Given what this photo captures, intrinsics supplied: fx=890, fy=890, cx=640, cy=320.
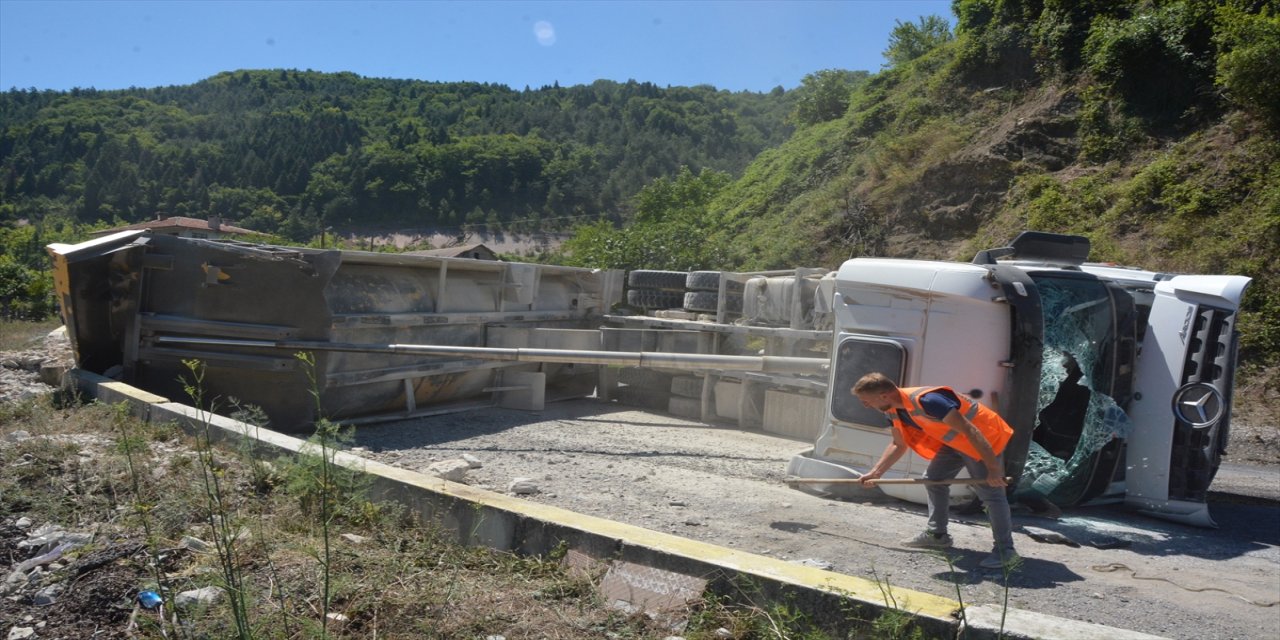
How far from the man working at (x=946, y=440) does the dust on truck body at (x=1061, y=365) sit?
76 centimetres

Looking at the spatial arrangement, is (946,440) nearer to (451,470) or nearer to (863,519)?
(863,519)

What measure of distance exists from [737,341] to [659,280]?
6.20 feet

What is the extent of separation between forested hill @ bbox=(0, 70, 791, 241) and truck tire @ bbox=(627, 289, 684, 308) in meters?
47.4

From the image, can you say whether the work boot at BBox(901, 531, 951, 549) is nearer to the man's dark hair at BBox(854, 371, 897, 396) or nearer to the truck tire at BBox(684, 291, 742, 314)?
the man's dark hair at BBox(854, 371, 897, 396)

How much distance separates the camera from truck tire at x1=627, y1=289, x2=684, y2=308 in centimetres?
1232

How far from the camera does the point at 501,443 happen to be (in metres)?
8.29

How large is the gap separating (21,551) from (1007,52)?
76.6 ft

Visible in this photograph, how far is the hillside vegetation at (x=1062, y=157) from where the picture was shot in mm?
13391

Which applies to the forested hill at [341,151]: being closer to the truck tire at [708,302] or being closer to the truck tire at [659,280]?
the truck tire at [659,280]

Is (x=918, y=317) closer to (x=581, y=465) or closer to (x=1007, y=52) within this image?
(x=581, y=465)

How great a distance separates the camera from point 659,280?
12.3 metres

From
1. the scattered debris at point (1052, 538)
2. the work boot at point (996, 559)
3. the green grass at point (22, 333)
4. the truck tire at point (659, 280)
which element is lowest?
the green grass at point (22, 333)

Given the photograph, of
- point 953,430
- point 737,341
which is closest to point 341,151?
point 737,341

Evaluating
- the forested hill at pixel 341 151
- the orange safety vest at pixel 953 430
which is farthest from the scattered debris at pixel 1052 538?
the forested hill at pixel 341 151
